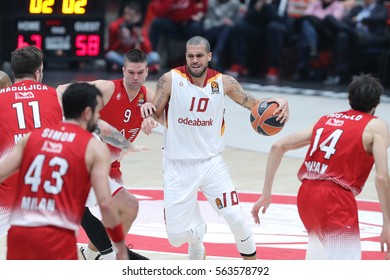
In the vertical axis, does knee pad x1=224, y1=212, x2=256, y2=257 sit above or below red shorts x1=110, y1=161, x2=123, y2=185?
below

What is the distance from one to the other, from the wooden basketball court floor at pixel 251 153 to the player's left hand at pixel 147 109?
5.09 ft

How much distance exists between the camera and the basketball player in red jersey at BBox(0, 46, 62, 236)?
24.7ft

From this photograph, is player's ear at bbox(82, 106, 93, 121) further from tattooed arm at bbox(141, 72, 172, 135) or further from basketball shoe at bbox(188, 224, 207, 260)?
basketball shoe at bbox(188, 224, 207, 260)

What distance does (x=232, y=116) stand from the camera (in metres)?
17.8

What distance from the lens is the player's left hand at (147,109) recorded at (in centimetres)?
821

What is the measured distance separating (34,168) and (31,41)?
874 centimetres

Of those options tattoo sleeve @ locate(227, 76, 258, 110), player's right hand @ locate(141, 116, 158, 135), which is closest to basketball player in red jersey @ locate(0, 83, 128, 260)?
player's right hand @ locate(141, 116, 158, 135)

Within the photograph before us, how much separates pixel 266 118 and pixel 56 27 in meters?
6.79

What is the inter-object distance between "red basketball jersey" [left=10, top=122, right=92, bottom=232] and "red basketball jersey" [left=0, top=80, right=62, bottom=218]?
5.10 ft

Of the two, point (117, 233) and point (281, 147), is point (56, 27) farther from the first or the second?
point (117, 233)

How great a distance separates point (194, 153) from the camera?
852 centimetres

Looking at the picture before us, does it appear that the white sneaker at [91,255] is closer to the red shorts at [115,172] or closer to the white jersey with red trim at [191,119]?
the red shorts at [115,172]
